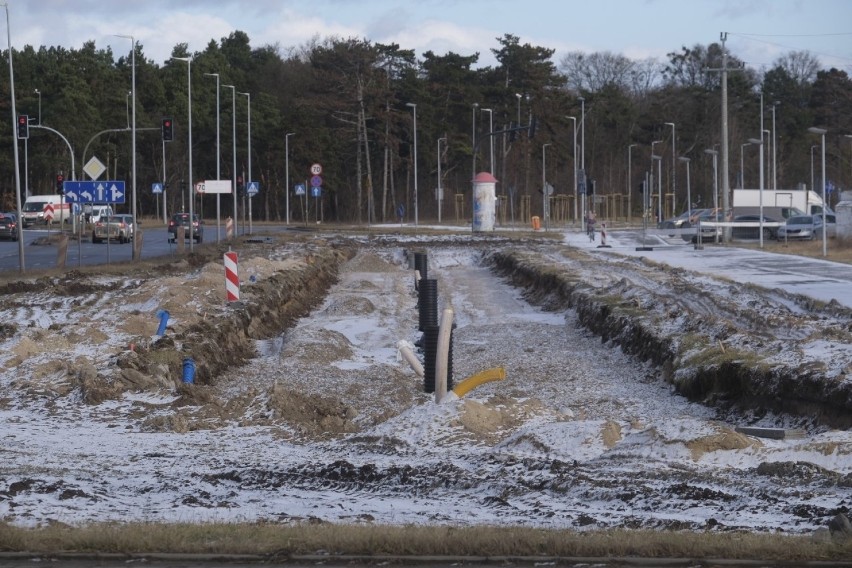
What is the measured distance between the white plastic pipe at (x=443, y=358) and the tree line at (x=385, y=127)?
7698 cm

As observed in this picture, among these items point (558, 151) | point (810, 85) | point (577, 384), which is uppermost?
point (810, 85)

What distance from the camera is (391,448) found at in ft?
39.3

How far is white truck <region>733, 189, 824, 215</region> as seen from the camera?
63.7 metres

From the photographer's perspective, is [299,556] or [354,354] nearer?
[299,556]

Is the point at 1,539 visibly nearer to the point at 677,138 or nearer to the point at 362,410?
the point at 362,410

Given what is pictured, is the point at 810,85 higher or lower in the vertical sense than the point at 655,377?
higher

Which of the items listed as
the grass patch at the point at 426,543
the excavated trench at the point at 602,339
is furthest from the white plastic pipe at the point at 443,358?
the grass patch at the point at 426,543

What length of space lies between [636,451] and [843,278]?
22876 mm

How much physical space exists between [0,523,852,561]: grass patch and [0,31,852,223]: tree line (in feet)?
273

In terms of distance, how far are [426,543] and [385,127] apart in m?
89.0

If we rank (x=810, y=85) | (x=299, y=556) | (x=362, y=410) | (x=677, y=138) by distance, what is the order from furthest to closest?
(x=810, y=85) → (x=677, y=138) → (x=362, y=410) → (x=299, y=556)

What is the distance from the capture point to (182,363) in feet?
58.7

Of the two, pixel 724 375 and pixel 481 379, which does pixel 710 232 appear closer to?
pixel 724 375

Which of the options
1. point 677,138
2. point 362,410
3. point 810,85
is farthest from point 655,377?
point 810,85
